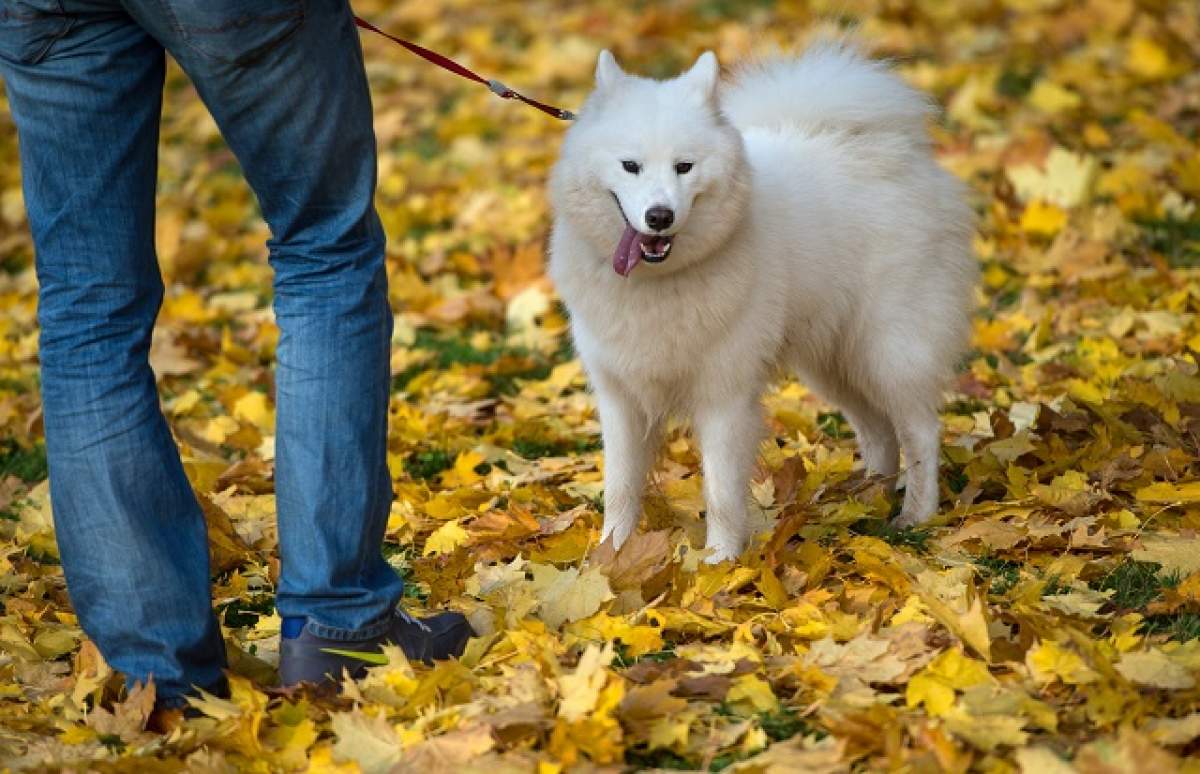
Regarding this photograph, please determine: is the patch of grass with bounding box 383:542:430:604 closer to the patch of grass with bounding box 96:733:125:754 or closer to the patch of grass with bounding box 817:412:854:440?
the patch of grass with bounding box 96:733:125:754

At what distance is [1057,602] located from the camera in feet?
10.4

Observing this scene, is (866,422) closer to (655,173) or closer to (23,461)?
(655,173)

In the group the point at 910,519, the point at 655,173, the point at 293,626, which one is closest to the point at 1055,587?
the point at 910,519

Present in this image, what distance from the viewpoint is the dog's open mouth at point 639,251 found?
3457mm

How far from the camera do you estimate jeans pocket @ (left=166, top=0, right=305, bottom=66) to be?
8.07ft

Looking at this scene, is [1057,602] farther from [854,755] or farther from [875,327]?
[875,327]

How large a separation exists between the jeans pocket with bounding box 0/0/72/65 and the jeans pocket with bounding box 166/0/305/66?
0.24 metres

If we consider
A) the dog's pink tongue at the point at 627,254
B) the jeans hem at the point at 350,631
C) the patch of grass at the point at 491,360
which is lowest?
the patch of grass at the point at 491,360

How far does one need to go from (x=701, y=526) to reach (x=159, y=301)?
5.53 ft

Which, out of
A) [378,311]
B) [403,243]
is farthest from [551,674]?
[403,243]

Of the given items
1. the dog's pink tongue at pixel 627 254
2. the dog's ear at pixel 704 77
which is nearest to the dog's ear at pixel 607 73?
the dog's ear at pixel 704 77

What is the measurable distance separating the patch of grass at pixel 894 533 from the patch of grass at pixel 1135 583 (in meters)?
0.50

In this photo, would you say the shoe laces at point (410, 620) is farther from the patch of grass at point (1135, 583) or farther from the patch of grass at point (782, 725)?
the patch of grass at point (1135, 583)

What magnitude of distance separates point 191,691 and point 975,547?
185 cm
